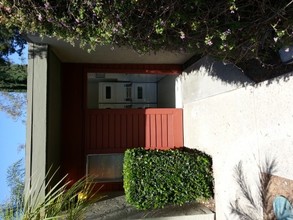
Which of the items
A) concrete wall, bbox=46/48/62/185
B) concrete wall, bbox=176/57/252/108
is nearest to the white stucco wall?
concrete wall, bbox=176/57/252/108

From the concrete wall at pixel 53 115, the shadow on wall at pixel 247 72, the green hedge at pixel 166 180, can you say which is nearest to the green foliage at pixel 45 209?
the shadow on wall at pixel 247 72

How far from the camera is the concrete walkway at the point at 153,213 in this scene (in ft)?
17.7

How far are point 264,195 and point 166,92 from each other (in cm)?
544

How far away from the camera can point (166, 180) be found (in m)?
5.59

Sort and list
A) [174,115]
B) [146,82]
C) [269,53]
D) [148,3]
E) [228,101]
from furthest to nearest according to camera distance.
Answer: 1. [146,82]
2. [174,115]
3. [228,101]
4. [269,53]
5. [148,3]

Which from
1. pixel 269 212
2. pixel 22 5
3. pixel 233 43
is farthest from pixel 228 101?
pixel 22 5

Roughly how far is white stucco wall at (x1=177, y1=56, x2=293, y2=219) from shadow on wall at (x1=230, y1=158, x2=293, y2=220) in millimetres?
91

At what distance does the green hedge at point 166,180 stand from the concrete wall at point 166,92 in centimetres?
300

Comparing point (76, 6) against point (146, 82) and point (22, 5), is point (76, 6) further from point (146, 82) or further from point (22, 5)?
point (146, 82)

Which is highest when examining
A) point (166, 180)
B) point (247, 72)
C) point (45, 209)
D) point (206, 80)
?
point (206, 80)

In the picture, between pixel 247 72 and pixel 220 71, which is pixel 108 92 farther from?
pixel 247 72

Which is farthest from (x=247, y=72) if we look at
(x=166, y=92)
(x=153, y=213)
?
(x=166, y=92)

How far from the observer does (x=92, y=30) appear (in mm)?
2854

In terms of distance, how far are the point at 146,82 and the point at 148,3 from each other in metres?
7.34
